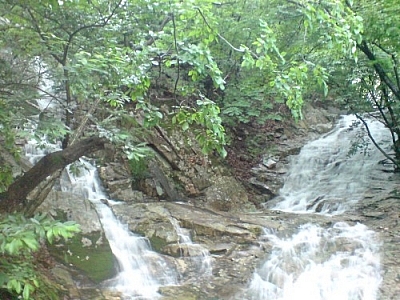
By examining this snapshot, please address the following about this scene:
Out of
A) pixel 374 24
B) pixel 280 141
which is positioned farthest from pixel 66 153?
pixel 280 141

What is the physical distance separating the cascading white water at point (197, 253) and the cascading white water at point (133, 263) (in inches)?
18.3

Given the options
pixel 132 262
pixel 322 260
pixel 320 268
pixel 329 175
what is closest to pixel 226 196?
pixel 329 175

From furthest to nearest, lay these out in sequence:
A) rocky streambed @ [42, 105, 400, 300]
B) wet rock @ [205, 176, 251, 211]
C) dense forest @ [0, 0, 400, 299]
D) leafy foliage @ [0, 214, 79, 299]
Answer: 1. wet rock @ [205, 176, 251, 211]
2. rocky streambed @ [42, 105, 400, 300]
3. dense forest @ [0, 0, 400, 299]
4. leafy foliage @ [0, 214, 79, 299]

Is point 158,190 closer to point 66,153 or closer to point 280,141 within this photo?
point 66,153

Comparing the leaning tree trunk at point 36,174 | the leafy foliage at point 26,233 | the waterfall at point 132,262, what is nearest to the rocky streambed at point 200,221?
the waterfall at point 132,262

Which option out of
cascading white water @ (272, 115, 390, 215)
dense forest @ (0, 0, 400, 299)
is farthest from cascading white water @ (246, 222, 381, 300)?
dense forest @ (0, 0, 400, 299)

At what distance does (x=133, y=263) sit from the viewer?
614 cm

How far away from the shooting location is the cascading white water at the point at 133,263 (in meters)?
5.59

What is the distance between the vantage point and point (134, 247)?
653cm

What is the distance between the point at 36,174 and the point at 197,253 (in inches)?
130

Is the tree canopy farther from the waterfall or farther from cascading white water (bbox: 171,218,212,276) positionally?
cascading white water (bbox: 171,218,212,276)

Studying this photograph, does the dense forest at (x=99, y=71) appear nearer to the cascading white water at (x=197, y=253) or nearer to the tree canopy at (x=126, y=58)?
the tree canopy at (x=126, y=58)

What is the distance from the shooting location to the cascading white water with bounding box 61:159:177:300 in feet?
18.3

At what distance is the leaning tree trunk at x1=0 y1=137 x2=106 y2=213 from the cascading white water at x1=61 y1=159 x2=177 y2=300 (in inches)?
31.3
